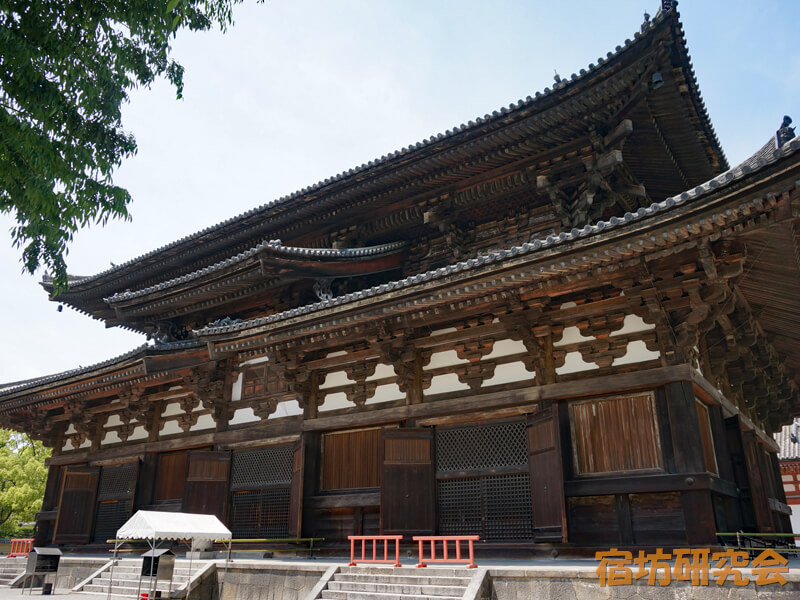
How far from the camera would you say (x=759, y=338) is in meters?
10.9

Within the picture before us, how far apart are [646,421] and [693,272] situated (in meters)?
2.20

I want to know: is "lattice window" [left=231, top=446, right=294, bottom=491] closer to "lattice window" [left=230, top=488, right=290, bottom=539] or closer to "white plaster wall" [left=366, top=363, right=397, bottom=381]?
"lattice window" [left=230, top=488, right=290, bottom=539]

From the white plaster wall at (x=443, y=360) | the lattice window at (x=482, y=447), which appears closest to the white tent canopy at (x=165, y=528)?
the lattice window at (x=482, y=447)

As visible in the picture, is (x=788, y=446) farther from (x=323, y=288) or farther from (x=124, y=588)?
(x=124, y=588)

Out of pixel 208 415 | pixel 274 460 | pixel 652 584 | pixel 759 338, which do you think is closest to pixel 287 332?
pixel 274 460

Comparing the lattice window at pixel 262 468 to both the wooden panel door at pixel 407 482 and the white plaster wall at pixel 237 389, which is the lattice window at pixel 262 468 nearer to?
the white plaster wall at pixel 237 389

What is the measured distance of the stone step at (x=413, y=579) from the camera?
7.35 m

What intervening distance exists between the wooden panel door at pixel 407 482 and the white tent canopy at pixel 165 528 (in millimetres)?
2610

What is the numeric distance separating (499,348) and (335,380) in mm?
3433

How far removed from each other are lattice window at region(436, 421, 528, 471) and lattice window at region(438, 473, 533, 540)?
0.23 m

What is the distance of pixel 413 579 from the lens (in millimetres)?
7672

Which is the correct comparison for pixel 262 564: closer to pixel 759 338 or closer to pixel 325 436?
pixel 325 436

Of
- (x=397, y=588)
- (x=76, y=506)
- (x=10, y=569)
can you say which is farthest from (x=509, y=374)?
(x=10, y=569)

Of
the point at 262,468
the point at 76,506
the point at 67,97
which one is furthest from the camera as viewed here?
the point at 76,506
